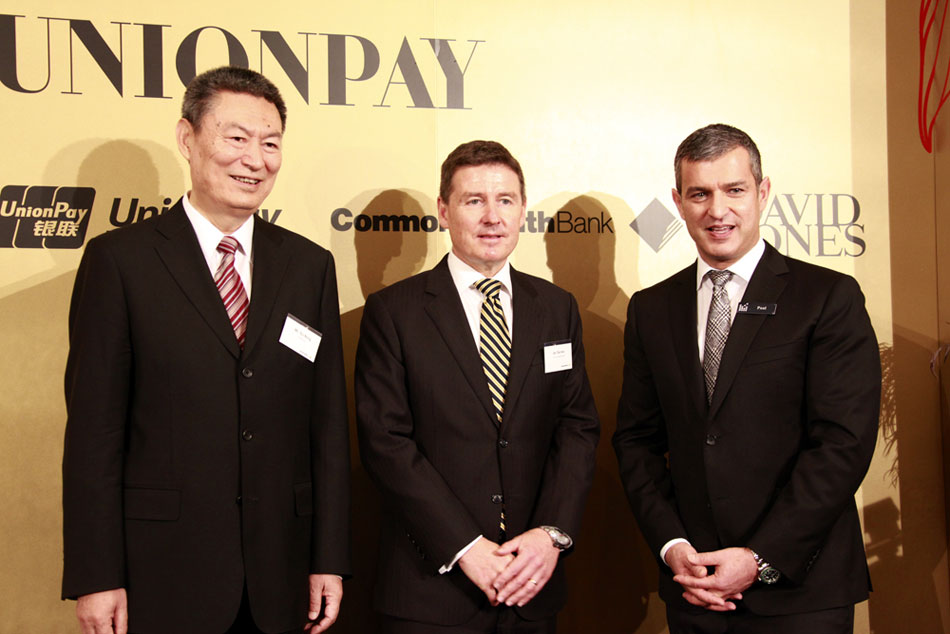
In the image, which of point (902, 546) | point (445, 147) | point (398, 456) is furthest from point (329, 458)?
point (902, 546)

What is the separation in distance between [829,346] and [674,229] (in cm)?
141

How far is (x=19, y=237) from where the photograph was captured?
3.10 metres

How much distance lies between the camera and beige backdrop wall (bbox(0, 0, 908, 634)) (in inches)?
122

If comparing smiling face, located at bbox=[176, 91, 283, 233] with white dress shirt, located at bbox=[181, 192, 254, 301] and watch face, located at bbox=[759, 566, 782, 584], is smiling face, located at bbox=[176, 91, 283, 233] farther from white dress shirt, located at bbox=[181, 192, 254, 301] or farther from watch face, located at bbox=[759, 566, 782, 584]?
watch face, located at bbox=[759, 566, 782, 584]

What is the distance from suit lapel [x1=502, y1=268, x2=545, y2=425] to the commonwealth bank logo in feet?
3.82

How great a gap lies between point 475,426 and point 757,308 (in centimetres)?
92

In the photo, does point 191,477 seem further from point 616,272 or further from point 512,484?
point 616,272

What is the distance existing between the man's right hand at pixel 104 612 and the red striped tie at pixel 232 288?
69 cm

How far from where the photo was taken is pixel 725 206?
2445mm

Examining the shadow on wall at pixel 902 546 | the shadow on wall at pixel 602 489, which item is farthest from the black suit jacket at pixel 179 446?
the shadow on wall at pixel 902 546

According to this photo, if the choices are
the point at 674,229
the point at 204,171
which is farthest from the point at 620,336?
the point at 204,171

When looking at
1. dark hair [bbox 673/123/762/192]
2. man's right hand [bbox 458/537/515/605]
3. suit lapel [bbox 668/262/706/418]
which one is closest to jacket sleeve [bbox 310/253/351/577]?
man's right hand [bbox 458/537/515/605]

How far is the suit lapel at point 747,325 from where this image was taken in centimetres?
231

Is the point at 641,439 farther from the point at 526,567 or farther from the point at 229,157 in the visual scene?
the point at 229,157
